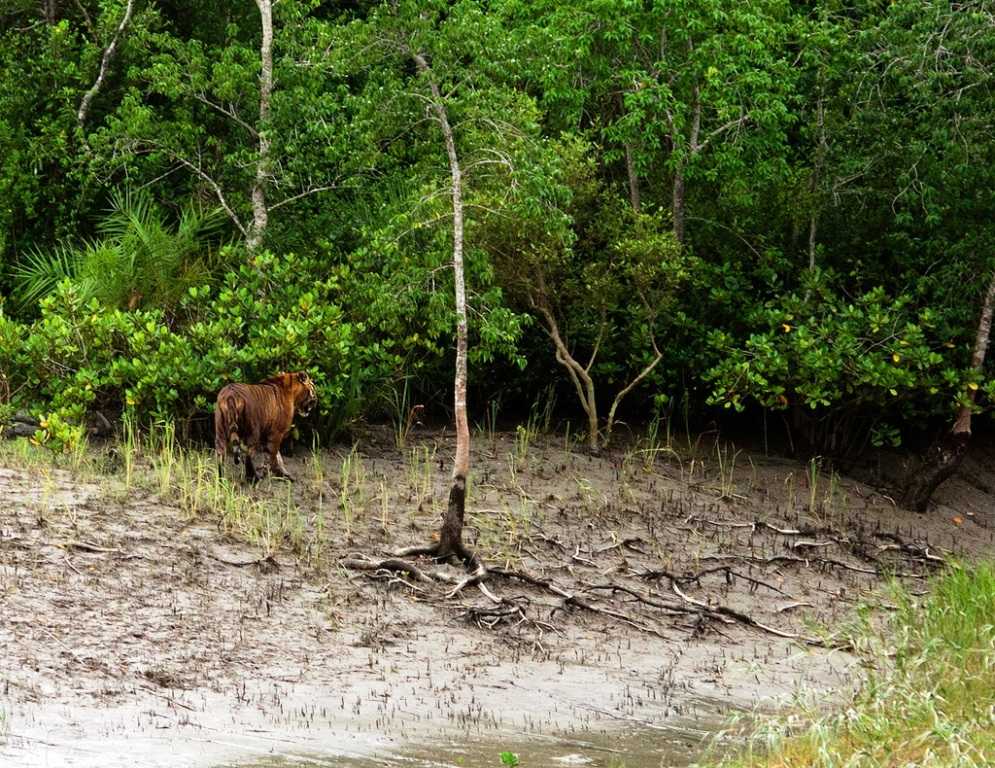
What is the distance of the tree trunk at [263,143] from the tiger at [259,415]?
234 centimetres

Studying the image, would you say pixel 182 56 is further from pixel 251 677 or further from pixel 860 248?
pixel 251 677

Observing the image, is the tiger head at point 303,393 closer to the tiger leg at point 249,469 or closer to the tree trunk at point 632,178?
the tiger leg at point 249,469

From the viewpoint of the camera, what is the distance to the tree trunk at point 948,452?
14805mm

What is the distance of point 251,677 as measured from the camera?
27.9ft

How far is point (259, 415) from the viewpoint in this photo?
41.6 ft

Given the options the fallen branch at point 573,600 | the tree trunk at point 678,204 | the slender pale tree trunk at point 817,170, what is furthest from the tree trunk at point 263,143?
the slender pale tree trunk at point 817,170

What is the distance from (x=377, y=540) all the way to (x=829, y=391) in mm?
5666

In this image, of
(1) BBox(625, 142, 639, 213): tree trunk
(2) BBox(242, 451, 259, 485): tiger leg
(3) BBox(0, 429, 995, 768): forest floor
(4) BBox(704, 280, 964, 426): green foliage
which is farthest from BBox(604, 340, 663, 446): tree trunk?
(2) BBox(242, 451, 259, 485): tiger leg

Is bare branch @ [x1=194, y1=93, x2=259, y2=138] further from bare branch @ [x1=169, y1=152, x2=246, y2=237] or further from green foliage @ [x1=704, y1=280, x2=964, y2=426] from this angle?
green foliage @ [x1=704, y1=280, x2=964, y2=426]

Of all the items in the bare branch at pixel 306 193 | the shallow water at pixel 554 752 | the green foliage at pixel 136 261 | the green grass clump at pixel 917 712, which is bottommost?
the shallow water at pixel 554 752

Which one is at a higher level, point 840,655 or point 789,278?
point 789,278

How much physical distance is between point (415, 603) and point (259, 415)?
119 inches

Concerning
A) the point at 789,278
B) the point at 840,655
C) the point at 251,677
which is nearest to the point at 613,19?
the point at 789,278

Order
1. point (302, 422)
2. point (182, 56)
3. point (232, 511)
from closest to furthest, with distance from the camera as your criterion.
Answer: point (232, 511) → point (302, 422) → point (182, 56)
